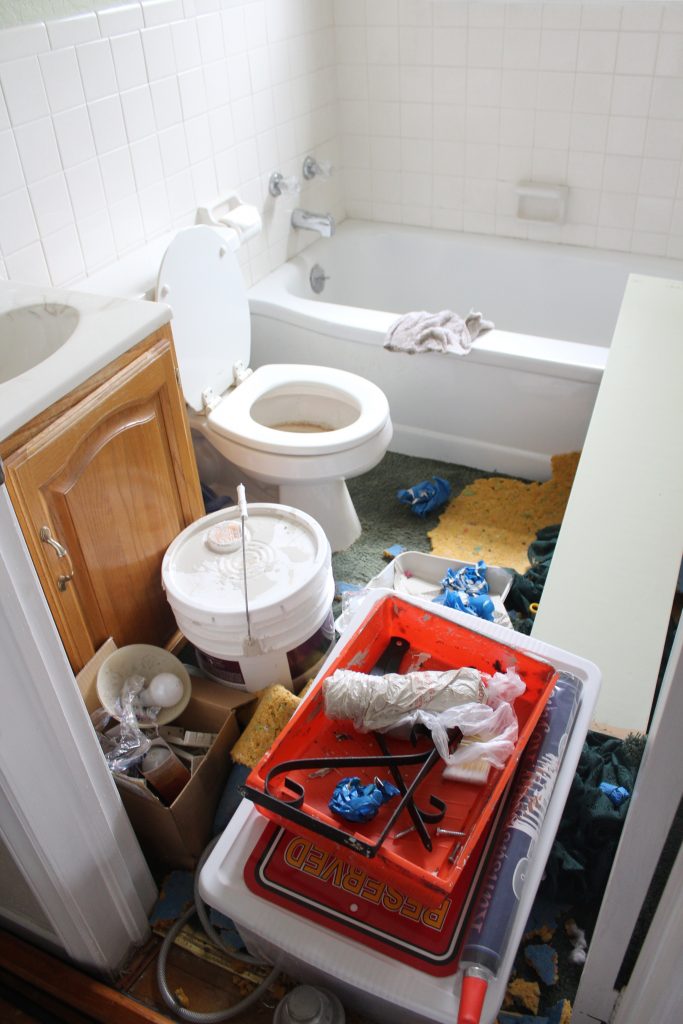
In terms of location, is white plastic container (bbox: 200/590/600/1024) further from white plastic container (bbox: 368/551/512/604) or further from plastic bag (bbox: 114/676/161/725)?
white plastic container (bbox: 368/551/512/604)

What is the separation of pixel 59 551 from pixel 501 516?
1.35 metres

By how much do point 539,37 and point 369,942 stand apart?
2556mm

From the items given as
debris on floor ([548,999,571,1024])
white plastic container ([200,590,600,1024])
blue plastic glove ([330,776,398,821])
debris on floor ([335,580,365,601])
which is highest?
blue plastic glove ([330,776,398,821])

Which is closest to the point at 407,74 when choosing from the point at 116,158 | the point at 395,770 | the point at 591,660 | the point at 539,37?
the point at 539,37

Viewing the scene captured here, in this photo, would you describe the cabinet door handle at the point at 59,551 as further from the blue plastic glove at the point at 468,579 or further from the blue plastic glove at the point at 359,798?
the blue plastic glove at the point at 468,579

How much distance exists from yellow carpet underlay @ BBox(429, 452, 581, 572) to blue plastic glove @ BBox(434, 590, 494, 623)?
0.34 metres

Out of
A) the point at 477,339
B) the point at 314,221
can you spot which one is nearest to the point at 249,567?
the point at 477,339

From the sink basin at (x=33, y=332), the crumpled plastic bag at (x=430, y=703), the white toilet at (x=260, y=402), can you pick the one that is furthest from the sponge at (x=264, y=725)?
the sink basin at (x=33, y=332)

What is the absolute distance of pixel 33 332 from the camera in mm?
1586

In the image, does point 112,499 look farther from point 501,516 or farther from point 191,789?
point 501,516

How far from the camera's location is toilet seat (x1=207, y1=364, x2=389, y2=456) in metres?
1.99

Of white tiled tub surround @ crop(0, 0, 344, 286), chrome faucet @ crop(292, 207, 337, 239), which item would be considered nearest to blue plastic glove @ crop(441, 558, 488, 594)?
white tiled tub surround @ crop(0, 0, 344, 286)

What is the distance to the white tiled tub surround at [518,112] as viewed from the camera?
2467mm

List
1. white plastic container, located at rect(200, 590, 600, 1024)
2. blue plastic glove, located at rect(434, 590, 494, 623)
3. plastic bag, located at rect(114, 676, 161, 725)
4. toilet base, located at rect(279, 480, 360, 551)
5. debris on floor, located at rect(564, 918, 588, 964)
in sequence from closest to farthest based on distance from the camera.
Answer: white plastic container, located at rect(200, 590, 600, 1024) < debris on floor, located at rect(564, 918, 588, 964) < plastic bag, located at rect(114, 676, 161, 725) < blue plastic glove, located at rect(434, 590, 494, 623) < toilet base, located at rect(279, 480, 360, 551)
